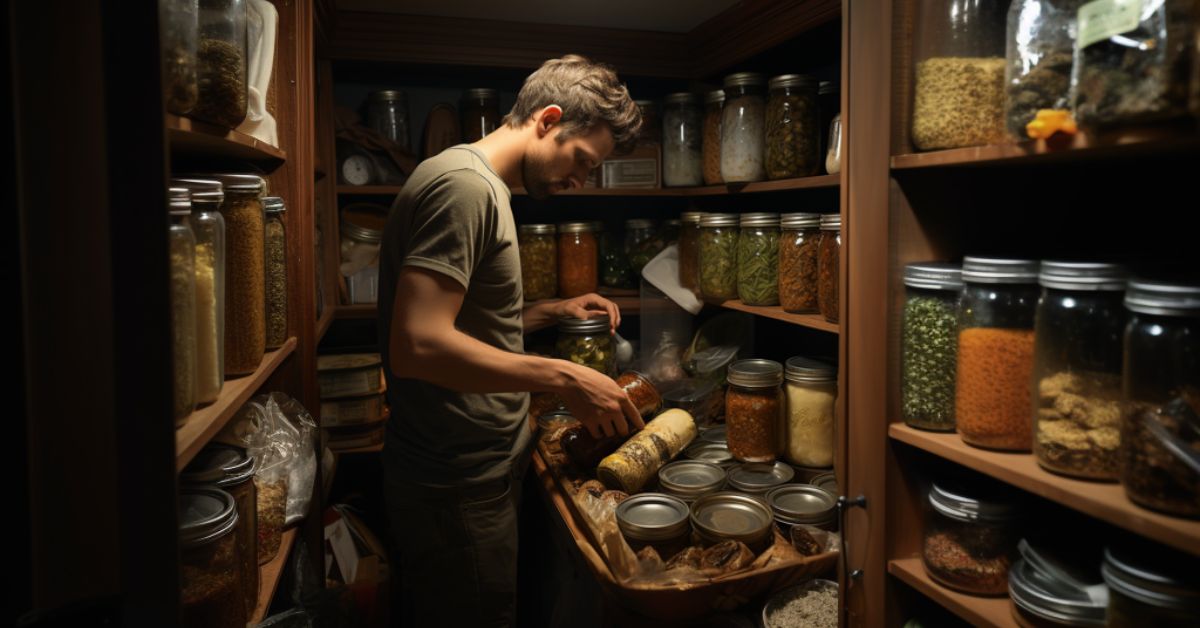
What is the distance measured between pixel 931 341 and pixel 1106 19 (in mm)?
475

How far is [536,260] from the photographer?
250 cm

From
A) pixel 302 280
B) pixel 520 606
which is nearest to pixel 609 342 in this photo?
pixel 302 280

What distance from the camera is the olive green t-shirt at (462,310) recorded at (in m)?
1.51

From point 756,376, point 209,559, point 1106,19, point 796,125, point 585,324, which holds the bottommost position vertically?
point 209,559

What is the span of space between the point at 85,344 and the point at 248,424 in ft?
2.79

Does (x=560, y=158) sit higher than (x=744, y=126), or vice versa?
(x=744, y=126)

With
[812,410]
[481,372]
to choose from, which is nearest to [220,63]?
[481,372]

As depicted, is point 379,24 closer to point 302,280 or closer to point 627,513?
point 302,280

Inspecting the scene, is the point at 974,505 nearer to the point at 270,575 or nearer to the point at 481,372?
the point at 481,372

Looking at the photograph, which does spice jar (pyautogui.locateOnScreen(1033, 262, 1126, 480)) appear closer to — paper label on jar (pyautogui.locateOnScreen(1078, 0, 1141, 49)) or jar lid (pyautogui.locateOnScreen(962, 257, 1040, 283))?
jar lid (pyautogui.locateOnScreen(962, 257, 1040, 283))

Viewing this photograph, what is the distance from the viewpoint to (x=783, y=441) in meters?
1.94

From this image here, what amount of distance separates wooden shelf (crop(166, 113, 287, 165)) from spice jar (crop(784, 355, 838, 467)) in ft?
4.24

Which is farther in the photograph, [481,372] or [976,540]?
[481,372]

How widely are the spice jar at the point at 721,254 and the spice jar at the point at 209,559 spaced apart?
1404 mm
